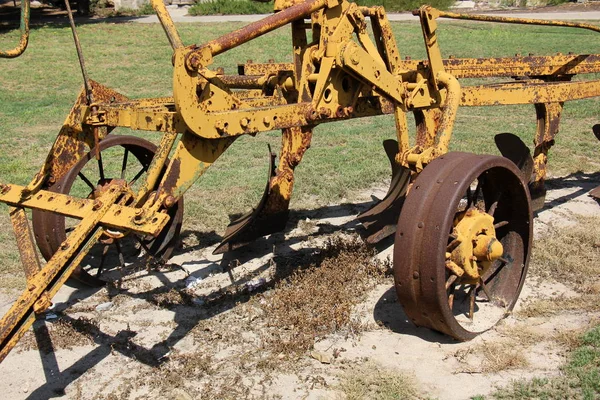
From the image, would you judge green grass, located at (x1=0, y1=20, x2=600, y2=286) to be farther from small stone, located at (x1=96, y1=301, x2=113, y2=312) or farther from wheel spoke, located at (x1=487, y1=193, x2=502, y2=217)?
wheel spoke, located at (x1=487, y1=193, x2=502, y2=217)

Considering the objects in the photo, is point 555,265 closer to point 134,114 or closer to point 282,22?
point 282,22

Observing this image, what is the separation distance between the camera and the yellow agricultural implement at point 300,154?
3379mm

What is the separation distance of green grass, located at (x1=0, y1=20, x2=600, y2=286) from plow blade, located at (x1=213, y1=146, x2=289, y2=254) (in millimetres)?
768

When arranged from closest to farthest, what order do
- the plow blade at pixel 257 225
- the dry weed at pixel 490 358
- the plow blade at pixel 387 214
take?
the dry weed at pixel 490 358 < the plow blade at pixel 257 225 < the plow blade at pixel 387 214

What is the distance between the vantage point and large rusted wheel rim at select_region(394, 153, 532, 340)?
3.45 m

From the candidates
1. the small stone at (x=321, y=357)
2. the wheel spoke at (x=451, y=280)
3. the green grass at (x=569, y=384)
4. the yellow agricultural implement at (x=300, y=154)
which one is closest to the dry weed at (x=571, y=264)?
the yellow agricultural implement at (x=300, y=154)

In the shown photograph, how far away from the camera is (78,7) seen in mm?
24562

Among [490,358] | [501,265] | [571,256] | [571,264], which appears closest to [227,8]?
[571,256]

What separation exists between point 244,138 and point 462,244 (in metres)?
6.35

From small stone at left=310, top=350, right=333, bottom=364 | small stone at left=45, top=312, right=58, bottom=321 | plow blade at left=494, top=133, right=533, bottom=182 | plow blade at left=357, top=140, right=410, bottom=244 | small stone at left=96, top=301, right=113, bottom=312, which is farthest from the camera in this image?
plow blade at left=494, top=133, right=533, bottom=182

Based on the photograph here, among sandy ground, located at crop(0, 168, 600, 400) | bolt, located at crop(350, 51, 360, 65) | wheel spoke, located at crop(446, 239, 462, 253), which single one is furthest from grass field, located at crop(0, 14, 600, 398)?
bolt, located at crop(350, 51, 360, 65)

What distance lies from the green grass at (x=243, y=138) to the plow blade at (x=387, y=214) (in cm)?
98

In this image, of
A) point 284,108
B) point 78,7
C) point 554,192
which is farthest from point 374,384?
point 78,7

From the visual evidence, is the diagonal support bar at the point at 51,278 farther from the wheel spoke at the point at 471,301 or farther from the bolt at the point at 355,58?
the wheel spoke at the point at 471,301
